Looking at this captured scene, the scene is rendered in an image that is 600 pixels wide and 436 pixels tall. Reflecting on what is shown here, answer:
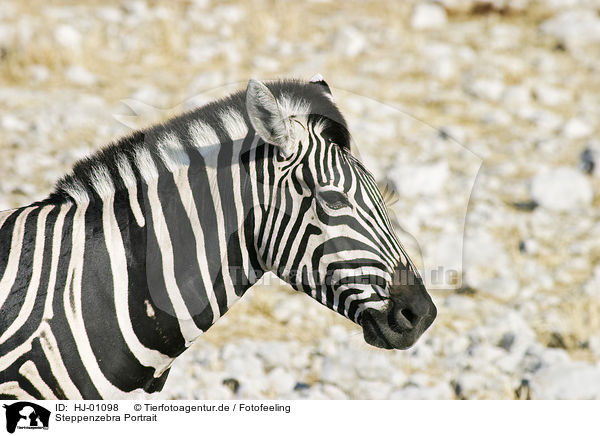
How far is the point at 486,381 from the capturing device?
16.8 feet

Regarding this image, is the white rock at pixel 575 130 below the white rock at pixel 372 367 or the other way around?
the other way around

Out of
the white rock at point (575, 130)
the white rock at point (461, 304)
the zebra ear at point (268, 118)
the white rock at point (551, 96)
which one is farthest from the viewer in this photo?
the white rock at point (551, 96)

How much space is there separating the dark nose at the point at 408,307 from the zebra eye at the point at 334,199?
1.11 feet

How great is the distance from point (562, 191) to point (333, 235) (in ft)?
17.6

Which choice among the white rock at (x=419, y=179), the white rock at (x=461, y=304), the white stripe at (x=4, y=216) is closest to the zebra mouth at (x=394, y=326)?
the white stripe at (x=4, y=216)

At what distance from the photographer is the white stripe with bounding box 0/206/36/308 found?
293 cm

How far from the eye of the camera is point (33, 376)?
9.50ft

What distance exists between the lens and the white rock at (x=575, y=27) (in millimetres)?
10586

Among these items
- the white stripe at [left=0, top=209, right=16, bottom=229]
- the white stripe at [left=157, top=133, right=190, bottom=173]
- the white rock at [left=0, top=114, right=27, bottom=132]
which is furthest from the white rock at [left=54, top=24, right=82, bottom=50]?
the white stripe at [left=157, top=133, right=190, bottom=173]

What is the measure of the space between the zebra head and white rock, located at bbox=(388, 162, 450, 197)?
453cm

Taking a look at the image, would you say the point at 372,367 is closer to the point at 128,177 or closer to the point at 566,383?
the point at 566,383

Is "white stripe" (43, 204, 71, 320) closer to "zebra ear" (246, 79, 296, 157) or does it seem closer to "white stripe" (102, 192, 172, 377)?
"white stripe" (102, 192, 172, 377)

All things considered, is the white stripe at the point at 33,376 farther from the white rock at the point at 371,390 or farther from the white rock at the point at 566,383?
the white rock at the point at 566,383
